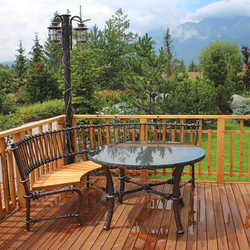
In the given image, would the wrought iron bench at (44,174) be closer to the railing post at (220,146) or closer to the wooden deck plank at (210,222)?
the wooden deck plank at (210,222)

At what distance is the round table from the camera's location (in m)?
2.13

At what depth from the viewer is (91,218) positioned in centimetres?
268

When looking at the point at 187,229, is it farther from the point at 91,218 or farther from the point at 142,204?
the point at 91,218

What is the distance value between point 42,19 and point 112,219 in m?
64.7

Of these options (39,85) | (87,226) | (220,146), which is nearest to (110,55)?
(39,85)

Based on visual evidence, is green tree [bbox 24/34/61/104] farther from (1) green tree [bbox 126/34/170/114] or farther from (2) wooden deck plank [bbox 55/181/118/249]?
(2) wooden deck plank [bbox 55/181/118/249]

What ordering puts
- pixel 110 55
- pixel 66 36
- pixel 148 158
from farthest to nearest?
1. pixel 110 55
2. pixel 66 36
3. pixel 148 158

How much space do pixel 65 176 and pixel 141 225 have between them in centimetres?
88

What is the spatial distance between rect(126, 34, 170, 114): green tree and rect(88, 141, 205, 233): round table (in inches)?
259

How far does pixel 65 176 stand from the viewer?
270 centimetres

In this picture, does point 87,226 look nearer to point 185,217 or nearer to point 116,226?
point 116,226

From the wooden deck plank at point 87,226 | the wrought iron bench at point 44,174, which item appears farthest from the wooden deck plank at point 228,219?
the wrought iron bench at point 44,174

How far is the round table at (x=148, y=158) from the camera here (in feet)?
7.00

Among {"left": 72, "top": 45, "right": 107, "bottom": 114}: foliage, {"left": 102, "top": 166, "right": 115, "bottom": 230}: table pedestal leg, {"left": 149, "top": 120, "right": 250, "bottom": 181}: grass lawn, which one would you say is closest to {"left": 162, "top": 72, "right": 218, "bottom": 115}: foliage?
{"left": 149, "top": 120, "right": 250, "bottom": 181}: grass lawn
